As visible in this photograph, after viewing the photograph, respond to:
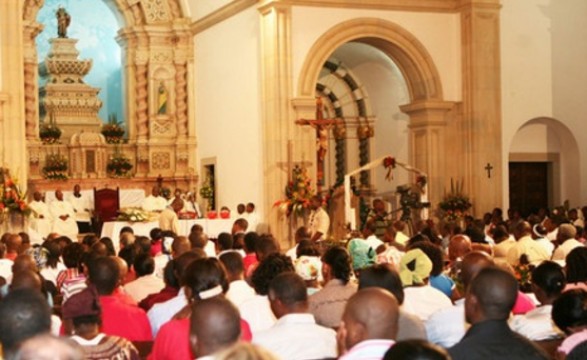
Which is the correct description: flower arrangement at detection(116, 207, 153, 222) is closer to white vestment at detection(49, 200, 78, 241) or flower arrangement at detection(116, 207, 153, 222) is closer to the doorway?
white vestment at detection(49, 200, 78, 241)

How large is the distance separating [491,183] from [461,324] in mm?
15428

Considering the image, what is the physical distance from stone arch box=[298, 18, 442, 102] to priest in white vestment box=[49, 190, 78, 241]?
5.61 meters

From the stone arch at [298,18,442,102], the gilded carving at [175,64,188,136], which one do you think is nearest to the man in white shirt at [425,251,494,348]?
the stone arch at [298,18,442,102]

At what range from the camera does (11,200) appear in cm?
1931

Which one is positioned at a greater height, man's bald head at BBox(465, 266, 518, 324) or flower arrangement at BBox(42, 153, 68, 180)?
flower arrangement at BBox(42, 153, 68, 180)

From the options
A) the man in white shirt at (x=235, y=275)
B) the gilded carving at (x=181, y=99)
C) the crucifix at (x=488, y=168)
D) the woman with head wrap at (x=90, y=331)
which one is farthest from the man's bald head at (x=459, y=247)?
the gilded carving at (x=181, y=99)

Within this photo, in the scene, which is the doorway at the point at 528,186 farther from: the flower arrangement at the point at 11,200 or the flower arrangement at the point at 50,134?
the flower arrangement at the point at 11,200

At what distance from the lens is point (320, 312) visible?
8289 mm

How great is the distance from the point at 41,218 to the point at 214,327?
1771 centimetres

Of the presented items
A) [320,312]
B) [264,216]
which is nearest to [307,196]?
[264,216]

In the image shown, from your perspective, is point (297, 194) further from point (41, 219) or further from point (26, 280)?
point (26, 280)

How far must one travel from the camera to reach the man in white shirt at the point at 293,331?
21.0ft

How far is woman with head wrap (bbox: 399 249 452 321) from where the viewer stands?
861cm

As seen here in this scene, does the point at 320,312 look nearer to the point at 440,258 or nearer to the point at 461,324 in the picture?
the point at 461,324
